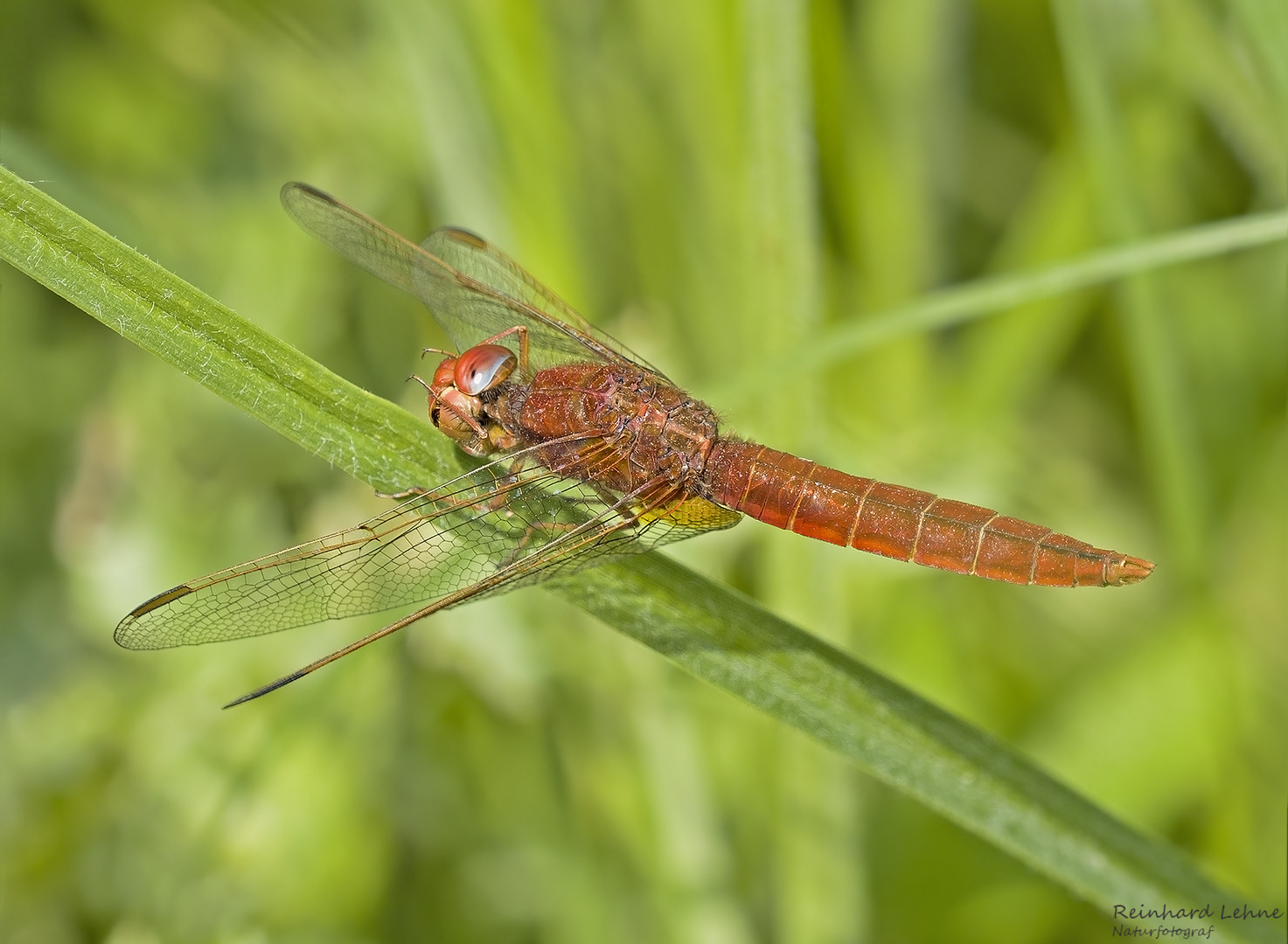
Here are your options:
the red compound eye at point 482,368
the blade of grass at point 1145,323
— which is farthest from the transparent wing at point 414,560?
the blade of grass at point 1145,323

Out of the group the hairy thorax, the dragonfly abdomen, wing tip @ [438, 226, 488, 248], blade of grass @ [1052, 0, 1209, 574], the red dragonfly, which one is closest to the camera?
the red dragonfly

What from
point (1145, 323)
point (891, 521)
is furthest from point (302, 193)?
point (1145, 323)

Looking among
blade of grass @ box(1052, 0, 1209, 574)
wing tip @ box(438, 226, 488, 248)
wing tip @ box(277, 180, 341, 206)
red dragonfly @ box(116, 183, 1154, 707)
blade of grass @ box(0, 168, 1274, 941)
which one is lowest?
blade of grass @ box(0, 168, 1274, 941)

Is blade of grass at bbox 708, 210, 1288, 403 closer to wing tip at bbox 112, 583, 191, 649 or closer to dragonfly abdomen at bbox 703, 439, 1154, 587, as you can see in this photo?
dragonfly abdomen at bbox 703, 439, 1154, 587

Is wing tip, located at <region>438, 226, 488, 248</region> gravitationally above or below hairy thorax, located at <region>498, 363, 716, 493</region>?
above

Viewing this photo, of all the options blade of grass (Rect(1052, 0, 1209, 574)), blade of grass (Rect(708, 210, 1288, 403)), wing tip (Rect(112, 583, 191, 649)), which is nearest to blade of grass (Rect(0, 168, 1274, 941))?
wing tip (Rect(112, 583, 191, 649))

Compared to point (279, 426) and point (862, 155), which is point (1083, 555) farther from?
point (862, 155)

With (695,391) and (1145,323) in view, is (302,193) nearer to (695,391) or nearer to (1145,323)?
(695,391)
